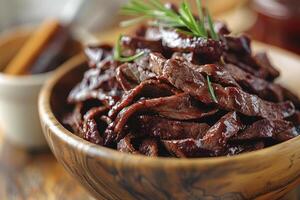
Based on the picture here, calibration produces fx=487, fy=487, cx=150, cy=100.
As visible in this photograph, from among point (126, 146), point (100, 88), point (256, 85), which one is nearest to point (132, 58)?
point (100, 88)

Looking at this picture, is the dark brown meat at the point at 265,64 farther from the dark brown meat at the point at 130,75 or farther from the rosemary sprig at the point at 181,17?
the dark brown meat at the point at 130,75

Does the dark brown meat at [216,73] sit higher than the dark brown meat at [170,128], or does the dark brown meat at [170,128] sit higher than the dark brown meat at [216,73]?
the dark brown meat at [216,73]

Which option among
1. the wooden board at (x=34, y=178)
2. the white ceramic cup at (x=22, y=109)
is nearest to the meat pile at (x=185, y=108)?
the wooden board at (x=34, y=178)

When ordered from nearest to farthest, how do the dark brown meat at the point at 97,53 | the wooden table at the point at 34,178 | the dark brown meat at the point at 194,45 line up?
the dark brown meat at the point at 194,45 < the dark brown meat at the point at 97,53 < the wooden table at the point at 34,178

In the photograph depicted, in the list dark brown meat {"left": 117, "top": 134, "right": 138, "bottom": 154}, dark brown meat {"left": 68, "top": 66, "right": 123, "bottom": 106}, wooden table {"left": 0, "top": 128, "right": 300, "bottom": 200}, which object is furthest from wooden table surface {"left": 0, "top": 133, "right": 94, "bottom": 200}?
dark brown meat {"left": 117, "top": 134, "right": 138, "bottom": 154}

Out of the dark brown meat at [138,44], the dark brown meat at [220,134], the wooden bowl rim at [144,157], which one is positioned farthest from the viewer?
the dark brown meat at [138,44]

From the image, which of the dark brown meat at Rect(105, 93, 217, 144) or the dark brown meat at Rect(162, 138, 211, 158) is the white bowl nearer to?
the dark brown meat at Rect(105, 93, 217, 144)
